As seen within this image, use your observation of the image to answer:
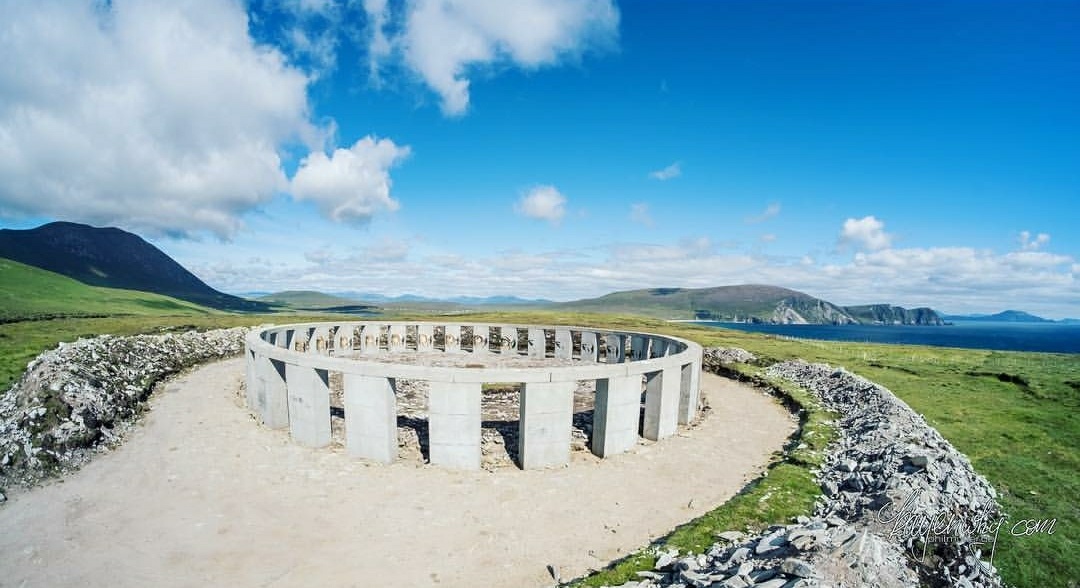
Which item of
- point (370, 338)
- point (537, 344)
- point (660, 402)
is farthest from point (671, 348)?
point (370, 338)

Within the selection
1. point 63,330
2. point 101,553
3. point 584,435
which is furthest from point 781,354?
point 63,330

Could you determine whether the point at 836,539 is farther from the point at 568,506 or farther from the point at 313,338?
the point at 313,338

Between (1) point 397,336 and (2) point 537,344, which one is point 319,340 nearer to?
(1) point 397,336

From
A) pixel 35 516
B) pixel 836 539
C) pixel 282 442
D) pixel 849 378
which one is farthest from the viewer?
pixel 849 378

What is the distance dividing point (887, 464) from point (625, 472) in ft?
23.7

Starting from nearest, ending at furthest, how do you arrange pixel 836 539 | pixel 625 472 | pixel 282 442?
pixel 836 539
pixel 625 472
pixel 282 442

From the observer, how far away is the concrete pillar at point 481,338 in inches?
1554

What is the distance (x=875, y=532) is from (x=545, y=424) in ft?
29.1

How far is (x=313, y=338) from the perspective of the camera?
115 ft

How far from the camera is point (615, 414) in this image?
16.6 metres

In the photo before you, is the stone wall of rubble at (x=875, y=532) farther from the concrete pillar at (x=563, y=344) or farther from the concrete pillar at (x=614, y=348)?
the concrete pillar at (x=563, y=344)

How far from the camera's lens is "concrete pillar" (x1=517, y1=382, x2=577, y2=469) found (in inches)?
599

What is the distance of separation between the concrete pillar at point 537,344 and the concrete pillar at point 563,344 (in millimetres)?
1221

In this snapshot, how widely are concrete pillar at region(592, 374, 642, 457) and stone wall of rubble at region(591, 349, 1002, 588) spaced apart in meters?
6.02
